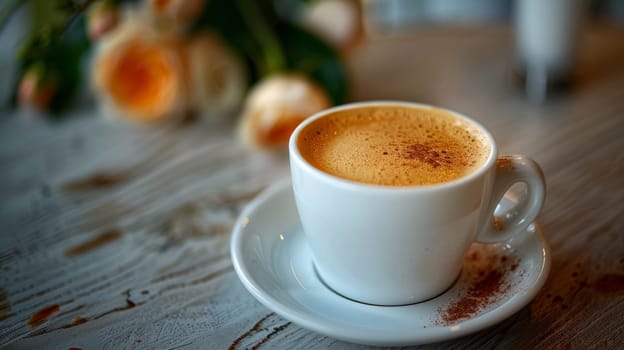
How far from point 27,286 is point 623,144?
2.63ft

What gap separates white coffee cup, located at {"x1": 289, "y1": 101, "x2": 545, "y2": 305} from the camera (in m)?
0.49

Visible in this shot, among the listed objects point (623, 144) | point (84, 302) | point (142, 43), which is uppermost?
point (142, 43)

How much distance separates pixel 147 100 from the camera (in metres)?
0.96

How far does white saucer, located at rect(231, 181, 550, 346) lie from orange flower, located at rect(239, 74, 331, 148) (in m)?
0.21

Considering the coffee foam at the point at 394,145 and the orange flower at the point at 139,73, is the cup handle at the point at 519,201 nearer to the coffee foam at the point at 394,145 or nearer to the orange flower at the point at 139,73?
the coffee foam at the point at 394,145

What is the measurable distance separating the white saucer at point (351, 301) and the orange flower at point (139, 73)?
0.35 metres

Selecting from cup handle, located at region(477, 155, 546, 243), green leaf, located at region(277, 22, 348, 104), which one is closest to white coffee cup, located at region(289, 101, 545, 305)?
cup handle, located at region(477, 155, 546, 243)

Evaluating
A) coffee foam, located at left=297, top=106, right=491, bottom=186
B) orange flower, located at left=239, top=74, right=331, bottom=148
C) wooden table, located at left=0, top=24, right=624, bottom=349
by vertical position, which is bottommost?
wooden table, located at left=0, top=24, right=624, bottom=349

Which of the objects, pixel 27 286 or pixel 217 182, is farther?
pixel 217 182

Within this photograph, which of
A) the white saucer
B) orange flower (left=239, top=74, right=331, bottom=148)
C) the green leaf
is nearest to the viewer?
the white saucer

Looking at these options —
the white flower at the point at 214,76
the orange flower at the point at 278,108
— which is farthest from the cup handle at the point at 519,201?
the white flower at the point at 214,76

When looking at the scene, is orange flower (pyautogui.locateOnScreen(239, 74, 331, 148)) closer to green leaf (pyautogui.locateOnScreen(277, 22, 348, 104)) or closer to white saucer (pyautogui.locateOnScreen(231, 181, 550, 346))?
green leaf (pyautogui.locateOnScreen(277, 22, 348, 104))

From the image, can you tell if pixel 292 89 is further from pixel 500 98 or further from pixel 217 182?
pixel 500 98

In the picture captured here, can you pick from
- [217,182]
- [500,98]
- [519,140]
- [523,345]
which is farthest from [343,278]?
[500,98]
